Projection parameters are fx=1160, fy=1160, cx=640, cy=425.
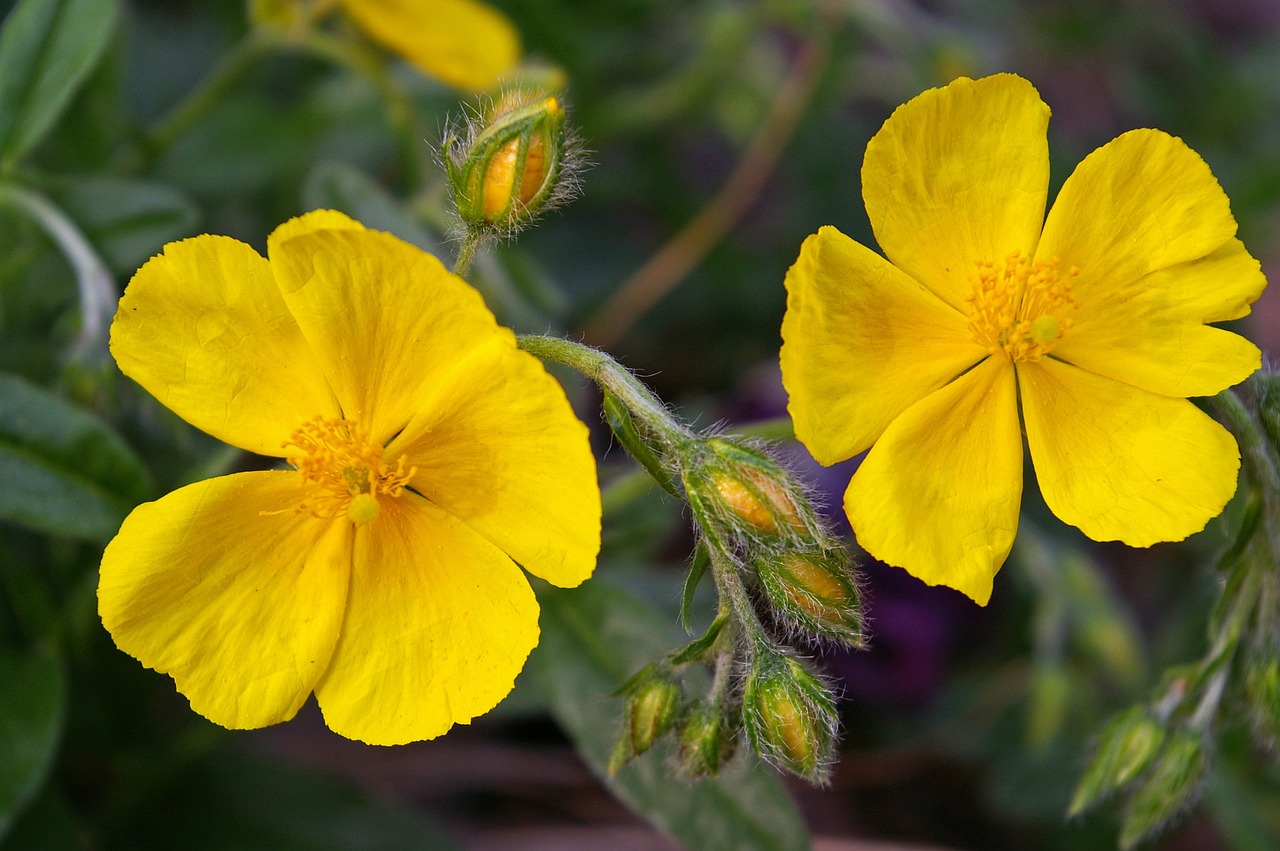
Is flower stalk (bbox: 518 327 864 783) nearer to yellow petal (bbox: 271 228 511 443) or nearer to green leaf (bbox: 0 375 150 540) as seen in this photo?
yellow petal (bbox: 271 228 511 443)

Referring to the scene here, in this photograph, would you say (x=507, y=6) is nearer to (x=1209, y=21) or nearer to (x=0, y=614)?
(x=0, y=614)

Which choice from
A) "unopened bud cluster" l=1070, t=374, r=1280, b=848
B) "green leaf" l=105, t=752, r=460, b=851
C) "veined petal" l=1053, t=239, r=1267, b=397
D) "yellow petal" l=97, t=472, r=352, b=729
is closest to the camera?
"yellow petal" l=97, t=472, r=352, b=729

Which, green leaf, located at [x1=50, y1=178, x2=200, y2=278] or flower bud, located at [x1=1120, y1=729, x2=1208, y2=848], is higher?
flower bud, located at [x1=1120, y1=729, x2=1208, y2=848]

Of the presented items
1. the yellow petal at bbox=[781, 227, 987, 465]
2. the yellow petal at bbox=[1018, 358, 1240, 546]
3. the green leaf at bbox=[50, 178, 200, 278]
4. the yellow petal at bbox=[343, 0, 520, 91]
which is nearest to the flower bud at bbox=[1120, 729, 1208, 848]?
the yellow petal at bbox=[1018, 358, 1240, 546]

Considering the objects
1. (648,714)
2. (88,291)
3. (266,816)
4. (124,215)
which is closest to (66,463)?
(88,291)

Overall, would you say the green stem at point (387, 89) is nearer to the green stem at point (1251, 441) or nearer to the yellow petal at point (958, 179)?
the yellow petal at point (958, 179)
